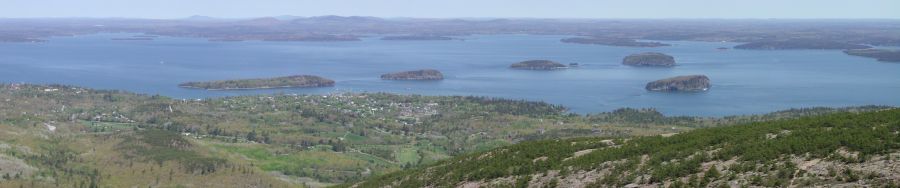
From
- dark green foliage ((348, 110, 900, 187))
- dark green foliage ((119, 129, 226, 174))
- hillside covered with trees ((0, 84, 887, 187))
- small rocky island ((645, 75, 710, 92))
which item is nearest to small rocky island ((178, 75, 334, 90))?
hillside covered with trees ((0, 84, 887, 187))

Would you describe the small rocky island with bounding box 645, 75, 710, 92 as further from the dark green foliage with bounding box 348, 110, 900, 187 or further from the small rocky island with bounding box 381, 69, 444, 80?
the dark green foliage with bounding box 348, 110, 900, 187

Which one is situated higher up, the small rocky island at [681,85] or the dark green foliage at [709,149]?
the dark green foliage at [709,149]

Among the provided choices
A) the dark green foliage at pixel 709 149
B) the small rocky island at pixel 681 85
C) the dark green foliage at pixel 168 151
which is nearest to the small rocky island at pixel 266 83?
the small rocky island at pixel 681 85

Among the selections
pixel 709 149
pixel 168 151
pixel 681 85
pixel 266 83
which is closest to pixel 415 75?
pixel 266 83

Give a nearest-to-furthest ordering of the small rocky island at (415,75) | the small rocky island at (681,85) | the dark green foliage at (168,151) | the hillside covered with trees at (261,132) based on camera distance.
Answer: the hillside covered with trees at (261,132)
the dark green foliage at (168,151)
the small rocky island at (681,85)
the small rocky island at (415,75)

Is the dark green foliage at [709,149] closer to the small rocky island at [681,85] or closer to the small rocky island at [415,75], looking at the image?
the small rocky island at [681,85]

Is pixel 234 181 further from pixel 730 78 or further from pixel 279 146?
pixel 730 78

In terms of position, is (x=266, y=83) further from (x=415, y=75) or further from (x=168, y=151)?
(x=168, y=151)

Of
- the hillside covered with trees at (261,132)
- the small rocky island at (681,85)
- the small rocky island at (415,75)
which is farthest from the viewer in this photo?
the small rocky island at (415,75)

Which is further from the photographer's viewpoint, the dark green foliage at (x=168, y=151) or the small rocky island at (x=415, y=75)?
the small rocky island at (x=415, y=75)
